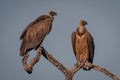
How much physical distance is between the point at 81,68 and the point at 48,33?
5.12ft

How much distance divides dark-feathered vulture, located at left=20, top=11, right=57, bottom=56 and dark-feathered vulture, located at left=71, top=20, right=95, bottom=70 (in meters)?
1.24

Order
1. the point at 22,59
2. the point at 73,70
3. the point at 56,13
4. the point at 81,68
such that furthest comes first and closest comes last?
the point at 56,13 < the point at 81,68 < the point at 73,70 < the point at 22,59

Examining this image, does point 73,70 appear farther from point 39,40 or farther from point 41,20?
point 41,20

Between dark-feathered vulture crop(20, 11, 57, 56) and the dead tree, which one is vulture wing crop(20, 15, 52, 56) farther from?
the dead tree

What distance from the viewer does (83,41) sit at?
16438 millimetres

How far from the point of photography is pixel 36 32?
14.6 m

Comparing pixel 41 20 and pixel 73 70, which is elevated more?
pixel 41 20

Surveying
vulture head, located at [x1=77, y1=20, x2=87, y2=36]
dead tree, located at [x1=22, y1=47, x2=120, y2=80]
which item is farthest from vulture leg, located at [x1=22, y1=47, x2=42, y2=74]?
vulture head, located at [x1=77, y1=20, x2=87, y2=36]

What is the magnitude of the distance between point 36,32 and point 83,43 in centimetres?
248

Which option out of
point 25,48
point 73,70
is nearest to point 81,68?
point 73,70

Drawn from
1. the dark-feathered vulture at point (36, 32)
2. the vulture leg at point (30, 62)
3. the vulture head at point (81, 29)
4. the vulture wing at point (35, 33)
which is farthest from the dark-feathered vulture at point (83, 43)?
the vulture leg at point (30, 62)

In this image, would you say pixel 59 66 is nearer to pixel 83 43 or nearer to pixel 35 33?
pixel 35 33

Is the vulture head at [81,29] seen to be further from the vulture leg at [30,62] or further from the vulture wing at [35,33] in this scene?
the vulture leg at [30,62]

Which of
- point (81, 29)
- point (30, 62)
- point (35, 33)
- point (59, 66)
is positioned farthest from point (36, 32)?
point (30, 62)
